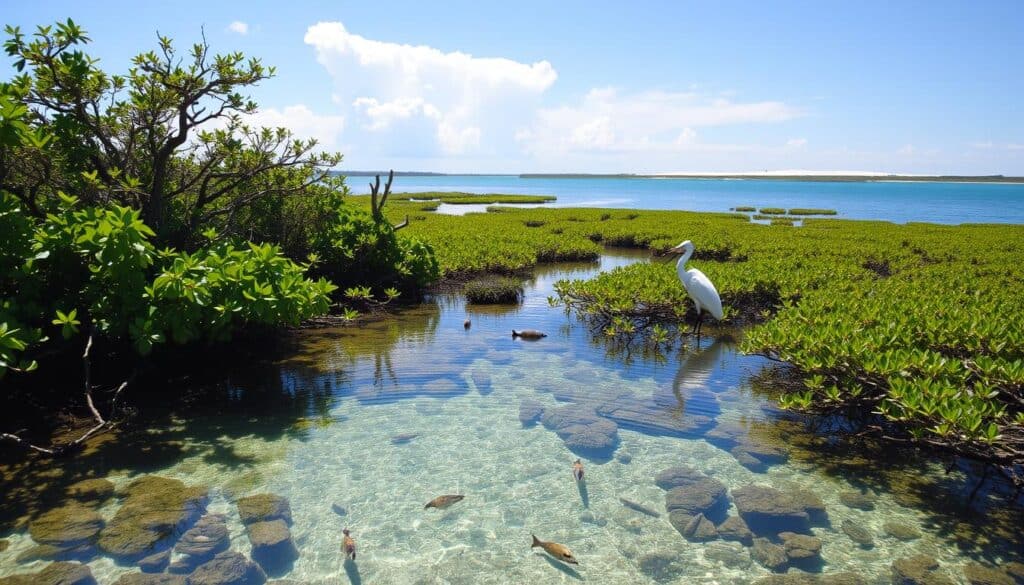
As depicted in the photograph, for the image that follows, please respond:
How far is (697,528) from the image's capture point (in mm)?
5594

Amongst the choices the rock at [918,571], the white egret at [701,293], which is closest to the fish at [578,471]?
the rock at [918,571]

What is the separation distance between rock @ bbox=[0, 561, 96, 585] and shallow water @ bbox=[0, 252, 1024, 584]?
0.09 meters

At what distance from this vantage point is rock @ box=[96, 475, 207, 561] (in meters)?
5.05

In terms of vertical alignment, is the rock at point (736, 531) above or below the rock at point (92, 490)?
below

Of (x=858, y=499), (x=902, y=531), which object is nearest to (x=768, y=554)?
(x=902, y=531)

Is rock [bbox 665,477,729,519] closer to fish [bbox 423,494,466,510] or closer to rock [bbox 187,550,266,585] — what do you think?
fish [bbox 423,494,466,510]

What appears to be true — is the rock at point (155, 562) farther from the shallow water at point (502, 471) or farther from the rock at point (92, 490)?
the rock at point (92, 490)

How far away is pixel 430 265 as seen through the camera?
1505 centimetres

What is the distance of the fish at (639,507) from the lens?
5.89 metres

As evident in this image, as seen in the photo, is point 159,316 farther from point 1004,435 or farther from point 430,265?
point 1004,435

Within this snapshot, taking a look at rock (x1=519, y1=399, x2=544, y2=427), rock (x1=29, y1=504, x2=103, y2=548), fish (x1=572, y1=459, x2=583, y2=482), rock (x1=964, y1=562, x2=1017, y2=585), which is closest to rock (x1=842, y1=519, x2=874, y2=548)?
rock (x1=964, y1=562, x2=1017, y2=585)

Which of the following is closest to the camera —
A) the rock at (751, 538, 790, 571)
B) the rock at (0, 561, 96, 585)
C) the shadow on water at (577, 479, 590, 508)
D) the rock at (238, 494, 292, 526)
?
the rock at (0, 561, 96, 585)

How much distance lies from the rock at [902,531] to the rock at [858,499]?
0.30m

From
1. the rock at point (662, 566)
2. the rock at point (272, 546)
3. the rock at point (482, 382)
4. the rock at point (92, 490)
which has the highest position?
the rock at point (92, 490)
